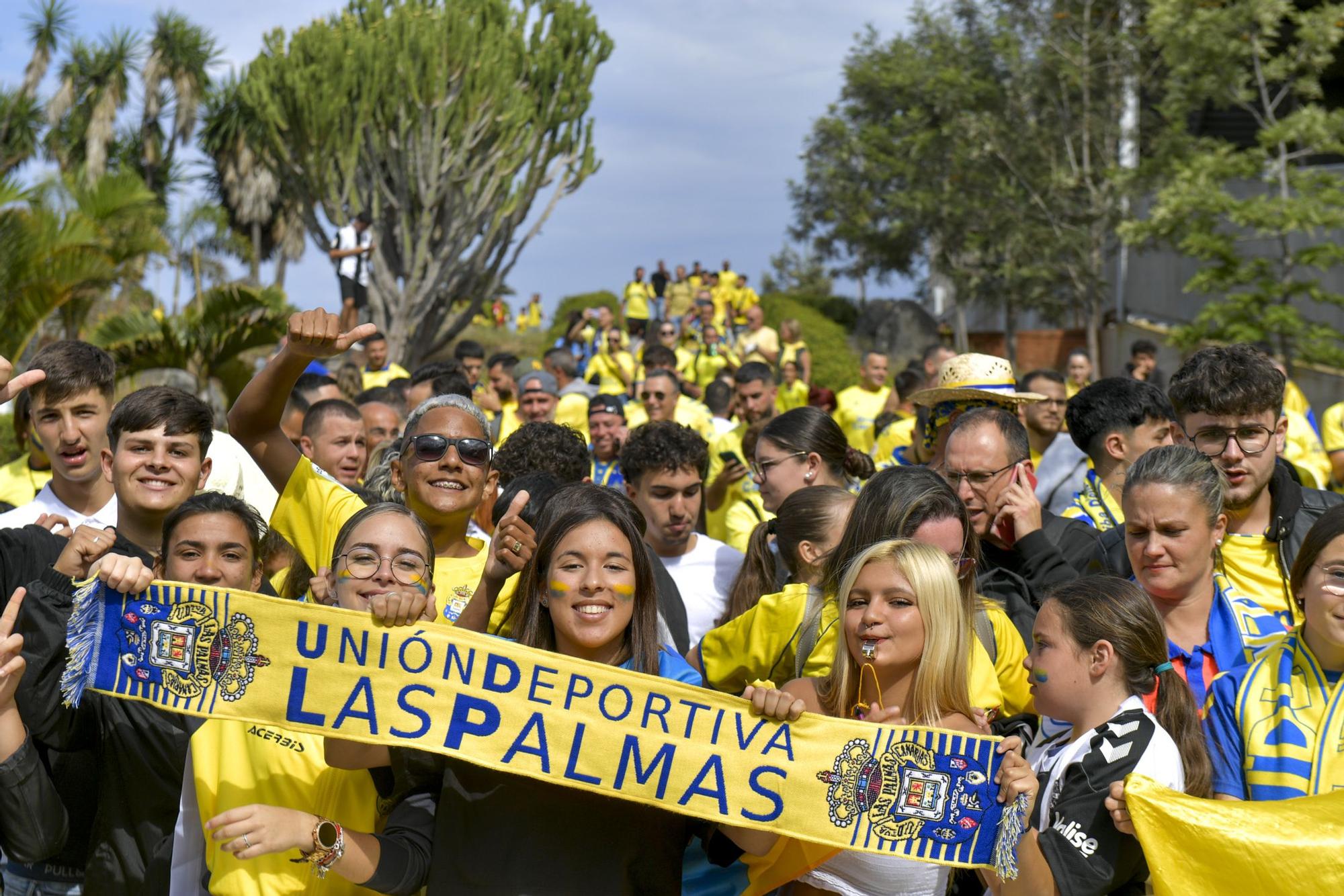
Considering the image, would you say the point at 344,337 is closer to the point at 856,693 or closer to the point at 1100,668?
the point at 856,693

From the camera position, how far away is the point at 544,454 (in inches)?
230

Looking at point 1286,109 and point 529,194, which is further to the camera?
point 529,194

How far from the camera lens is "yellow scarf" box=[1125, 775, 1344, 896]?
10.2 feet

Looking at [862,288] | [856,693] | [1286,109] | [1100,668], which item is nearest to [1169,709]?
[1100,668]

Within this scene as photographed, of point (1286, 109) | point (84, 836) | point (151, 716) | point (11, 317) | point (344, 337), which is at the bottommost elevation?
point (84, 836)

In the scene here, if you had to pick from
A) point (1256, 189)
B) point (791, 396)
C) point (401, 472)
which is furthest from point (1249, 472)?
point (1256, 189)

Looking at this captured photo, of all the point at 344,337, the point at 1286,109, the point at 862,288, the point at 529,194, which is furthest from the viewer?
the point at 862,288

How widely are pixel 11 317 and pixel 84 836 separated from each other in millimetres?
9645

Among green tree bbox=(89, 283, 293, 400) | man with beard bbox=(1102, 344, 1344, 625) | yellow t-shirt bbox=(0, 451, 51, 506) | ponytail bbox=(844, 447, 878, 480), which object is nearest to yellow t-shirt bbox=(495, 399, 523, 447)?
green tree bbox=(89, 283, 293, 400)

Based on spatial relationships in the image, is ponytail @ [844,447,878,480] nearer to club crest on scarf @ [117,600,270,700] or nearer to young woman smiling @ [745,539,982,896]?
young woman smiling @ [745,539,982,896]

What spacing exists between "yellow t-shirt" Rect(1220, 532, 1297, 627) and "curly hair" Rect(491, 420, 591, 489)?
2.61 meters

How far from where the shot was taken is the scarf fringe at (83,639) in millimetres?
3596

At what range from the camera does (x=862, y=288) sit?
40.8 m

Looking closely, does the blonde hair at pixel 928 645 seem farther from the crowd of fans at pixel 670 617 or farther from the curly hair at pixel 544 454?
the curly hair at pixel 544 454
